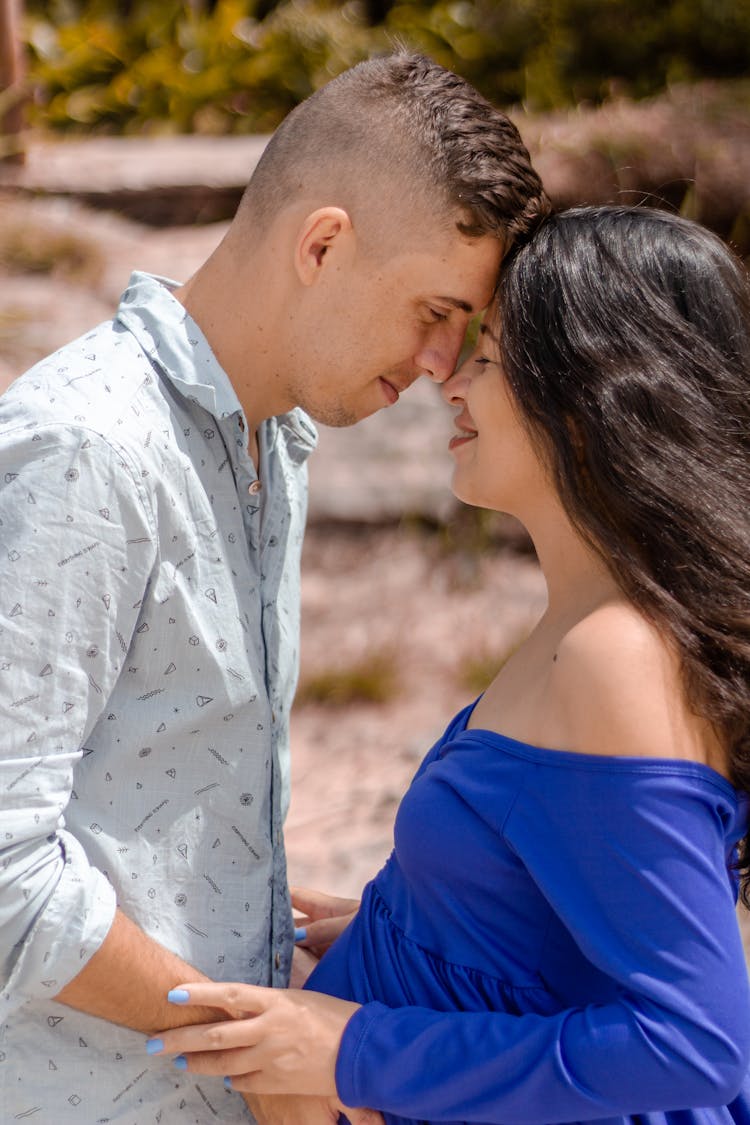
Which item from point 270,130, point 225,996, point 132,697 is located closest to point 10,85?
point 270,130

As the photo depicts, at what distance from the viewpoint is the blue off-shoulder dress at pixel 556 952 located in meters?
1.65

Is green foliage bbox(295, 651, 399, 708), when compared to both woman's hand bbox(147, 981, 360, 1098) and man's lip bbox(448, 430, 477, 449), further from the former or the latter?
woman's hand bbox(147, 981, 360, 1098)

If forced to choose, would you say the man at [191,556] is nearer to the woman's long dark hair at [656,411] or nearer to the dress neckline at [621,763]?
the woman's long dark hair at [656,411]

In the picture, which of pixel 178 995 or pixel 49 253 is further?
pixel 49 253

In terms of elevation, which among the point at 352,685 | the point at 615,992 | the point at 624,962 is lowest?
the point at 352,685

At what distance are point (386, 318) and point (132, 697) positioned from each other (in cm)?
82

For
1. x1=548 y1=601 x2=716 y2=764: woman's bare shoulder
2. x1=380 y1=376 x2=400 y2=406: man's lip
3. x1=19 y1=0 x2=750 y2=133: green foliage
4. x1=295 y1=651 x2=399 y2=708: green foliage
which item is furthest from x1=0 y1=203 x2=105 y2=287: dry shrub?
x1=548 y1=601 x2=716 y2=764: woman's bare shoulder

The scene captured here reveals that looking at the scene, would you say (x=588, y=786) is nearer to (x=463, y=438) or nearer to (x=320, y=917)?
(x=463, y=438)

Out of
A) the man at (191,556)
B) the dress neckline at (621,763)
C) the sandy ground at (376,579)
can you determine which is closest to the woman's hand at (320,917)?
the man at (191,556)

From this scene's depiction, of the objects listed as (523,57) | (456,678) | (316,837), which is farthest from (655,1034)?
(523,57)

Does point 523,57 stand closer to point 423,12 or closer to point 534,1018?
point 423,12

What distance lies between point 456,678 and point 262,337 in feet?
11.2

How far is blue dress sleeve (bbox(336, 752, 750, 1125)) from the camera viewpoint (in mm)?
1648

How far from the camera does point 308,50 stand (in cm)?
859
